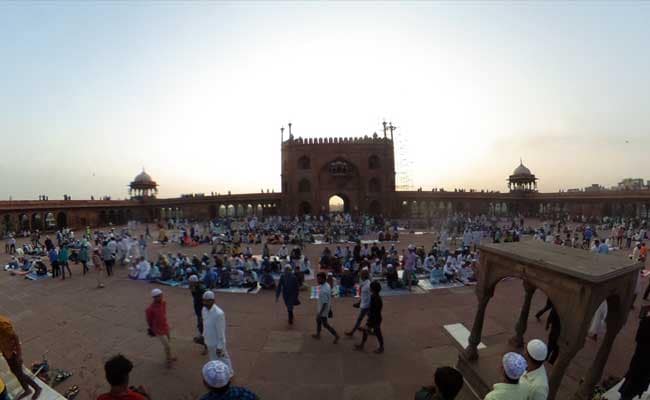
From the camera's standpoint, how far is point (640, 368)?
144 inches

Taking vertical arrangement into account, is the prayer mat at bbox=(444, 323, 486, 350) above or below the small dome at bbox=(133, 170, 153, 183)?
below

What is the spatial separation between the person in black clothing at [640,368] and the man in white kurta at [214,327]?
488 cm

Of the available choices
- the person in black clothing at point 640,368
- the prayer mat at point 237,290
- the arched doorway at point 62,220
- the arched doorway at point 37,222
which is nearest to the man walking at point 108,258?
the prayer mat at point 237,290

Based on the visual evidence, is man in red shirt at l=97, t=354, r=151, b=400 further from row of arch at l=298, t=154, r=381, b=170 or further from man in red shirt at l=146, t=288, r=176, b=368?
Result: row of arch at l=298, t=154, r=381, b=170

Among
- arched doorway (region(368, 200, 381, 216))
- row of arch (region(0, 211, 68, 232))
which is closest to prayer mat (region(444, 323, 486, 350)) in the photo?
arched doorway (region(368, 200, 381, 216))

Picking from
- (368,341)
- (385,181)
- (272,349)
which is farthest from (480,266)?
(385,181)

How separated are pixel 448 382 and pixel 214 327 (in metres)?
3.00

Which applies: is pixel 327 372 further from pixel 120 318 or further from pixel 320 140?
pixel 320 140

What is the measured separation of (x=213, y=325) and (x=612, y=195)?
39541 mm

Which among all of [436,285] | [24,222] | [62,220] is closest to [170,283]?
[436,285]

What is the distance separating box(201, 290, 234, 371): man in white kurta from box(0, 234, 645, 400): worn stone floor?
684mm

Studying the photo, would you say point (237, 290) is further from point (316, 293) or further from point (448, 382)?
point (448, 382)

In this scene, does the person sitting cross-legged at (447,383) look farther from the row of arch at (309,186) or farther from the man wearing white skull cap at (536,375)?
the row of arch at (309,186)

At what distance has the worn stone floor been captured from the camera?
14.5 feet
